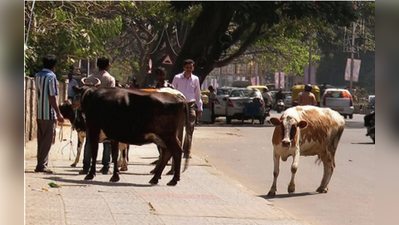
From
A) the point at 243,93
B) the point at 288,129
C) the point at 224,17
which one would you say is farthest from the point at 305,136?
the point at 243,93

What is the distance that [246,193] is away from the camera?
1139 centimetres

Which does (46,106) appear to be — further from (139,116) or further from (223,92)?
(223,92)

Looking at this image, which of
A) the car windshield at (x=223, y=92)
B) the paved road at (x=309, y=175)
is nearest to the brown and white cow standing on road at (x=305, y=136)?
the paved road at (x=309, y=175)

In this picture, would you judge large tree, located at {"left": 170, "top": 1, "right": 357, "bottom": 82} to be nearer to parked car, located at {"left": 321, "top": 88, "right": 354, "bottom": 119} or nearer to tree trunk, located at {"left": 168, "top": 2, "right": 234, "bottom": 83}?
tree trunk, located at {"left": 168, "top": 2, "right": 234, "bottom": 83}

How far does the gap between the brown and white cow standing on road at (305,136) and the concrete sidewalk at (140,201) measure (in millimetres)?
792

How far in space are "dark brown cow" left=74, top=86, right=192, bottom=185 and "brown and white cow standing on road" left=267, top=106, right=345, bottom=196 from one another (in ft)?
4.26

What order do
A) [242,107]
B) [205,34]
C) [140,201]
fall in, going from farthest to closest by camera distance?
[242,107] < [205,34] < [140,201]

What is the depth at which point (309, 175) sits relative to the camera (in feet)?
49.0

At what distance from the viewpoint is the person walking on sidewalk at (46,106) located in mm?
12273

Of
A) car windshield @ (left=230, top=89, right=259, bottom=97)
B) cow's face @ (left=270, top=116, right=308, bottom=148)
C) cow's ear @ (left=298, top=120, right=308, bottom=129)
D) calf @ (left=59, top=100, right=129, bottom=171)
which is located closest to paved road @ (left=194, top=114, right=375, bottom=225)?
cow's face @ (left=270, top=116, right=308, bottom=148)

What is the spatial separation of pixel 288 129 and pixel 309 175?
3760mm

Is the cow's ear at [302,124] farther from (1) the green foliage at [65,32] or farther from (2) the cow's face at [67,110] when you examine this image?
(1) the green foliage at [65,32]
